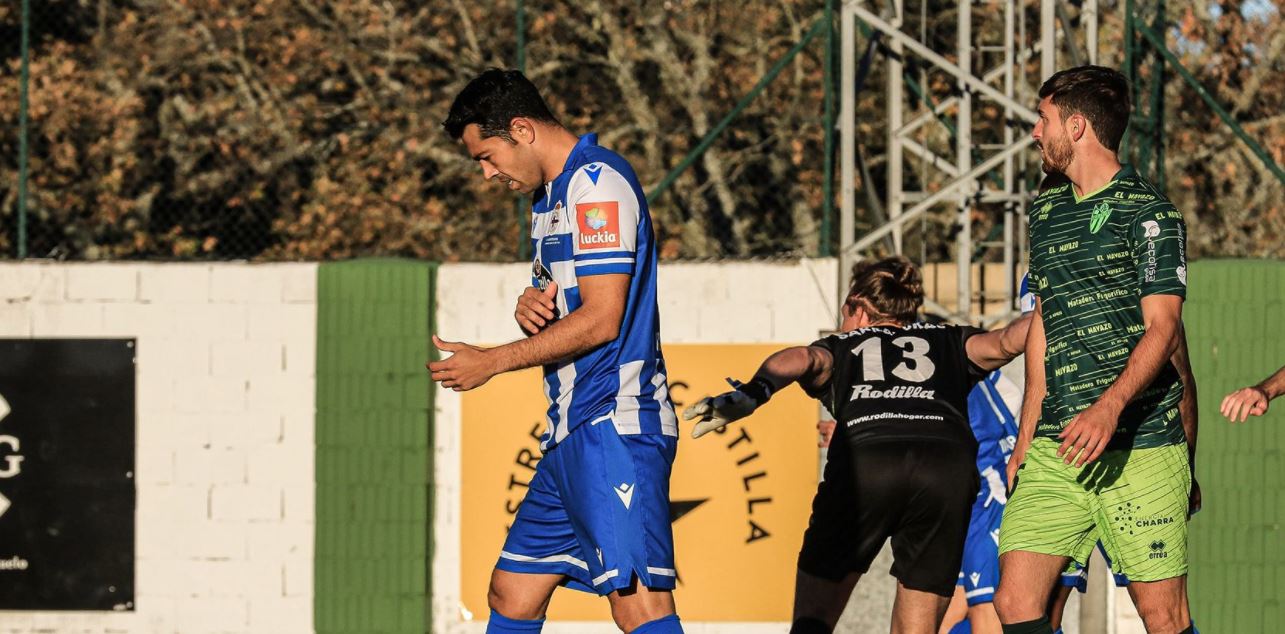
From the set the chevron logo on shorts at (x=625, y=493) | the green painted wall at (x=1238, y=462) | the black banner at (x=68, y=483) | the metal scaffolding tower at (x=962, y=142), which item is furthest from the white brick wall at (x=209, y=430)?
the green painted wall at (x=1238, y=462)

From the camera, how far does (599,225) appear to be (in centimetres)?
485

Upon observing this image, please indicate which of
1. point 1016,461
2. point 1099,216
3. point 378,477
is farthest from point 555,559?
point 378,477

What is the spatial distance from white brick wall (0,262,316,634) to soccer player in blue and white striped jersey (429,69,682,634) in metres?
3.86

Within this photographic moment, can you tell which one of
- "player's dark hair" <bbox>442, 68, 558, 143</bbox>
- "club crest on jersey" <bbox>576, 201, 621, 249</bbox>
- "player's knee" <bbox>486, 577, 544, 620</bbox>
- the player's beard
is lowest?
"player's knee" <bbox>486, 577, 544, 620</bbox>

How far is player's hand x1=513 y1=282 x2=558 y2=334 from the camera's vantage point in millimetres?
4961

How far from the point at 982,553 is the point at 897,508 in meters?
1.08

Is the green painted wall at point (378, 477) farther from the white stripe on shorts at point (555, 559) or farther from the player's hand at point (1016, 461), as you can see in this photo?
the player's hand at point (1016, 461)

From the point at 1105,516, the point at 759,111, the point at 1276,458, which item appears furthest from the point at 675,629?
the point at 759,111

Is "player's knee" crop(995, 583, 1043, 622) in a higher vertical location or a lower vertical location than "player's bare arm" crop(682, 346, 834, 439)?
lower

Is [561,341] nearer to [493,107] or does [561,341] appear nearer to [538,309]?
[538,309]

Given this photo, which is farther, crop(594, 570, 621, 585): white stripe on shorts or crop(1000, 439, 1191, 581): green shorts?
crop(1000, 439, 1191, 581): green shorts

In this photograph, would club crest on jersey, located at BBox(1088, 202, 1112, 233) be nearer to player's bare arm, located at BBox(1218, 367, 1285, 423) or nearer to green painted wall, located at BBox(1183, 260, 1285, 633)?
player's bare arm, located at BBox(1218, 367, 1285, 423)

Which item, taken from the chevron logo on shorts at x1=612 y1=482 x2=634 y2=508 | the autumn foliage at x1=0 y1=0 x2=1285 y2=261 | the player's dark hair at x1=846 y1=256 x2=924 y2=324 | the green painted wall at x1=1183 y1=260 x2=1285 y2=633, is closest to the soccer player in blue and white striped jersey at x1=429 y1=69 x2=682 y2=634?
the chevron logo on shorts at x1=612 y1=482 x2=634 y2=508

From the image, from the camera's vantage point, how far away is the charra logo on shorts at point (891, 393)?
5902 millimetres
